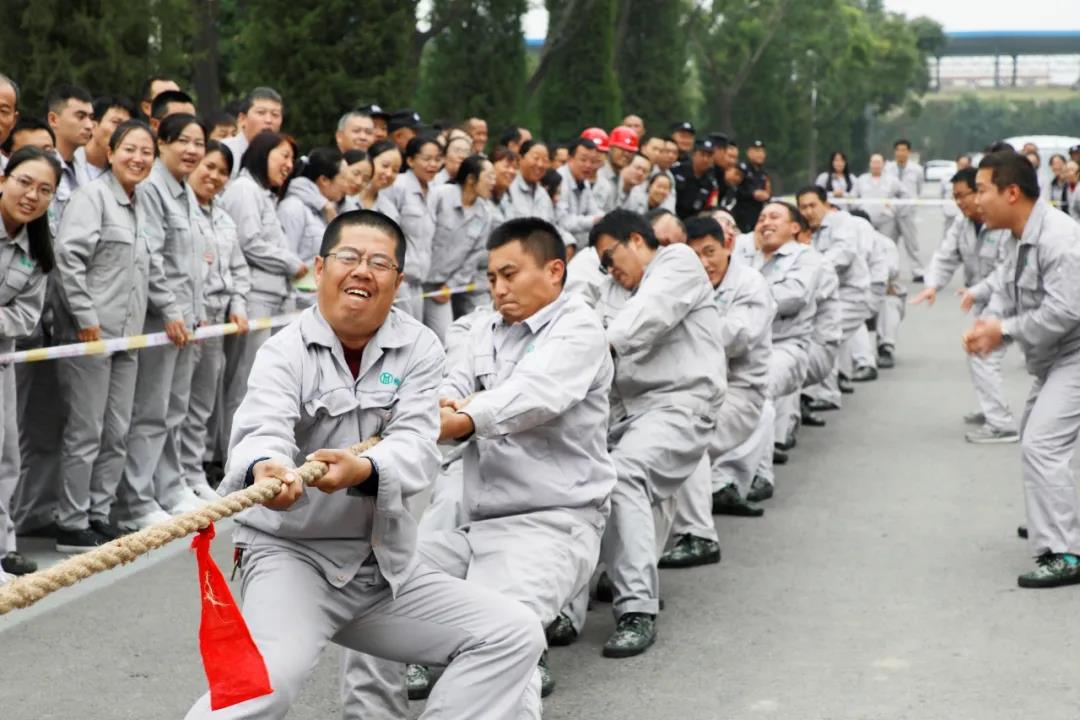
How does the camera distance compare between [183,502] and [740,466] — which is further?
[740,466]

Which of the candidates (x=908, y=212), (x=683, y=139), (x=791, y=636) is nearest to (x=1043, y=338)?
(x=791, y=636)

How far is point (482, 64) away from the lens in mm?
23688

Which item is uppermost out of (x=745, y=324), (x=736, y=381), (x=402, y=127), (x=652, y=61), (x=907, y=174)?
(x=652, y=61)

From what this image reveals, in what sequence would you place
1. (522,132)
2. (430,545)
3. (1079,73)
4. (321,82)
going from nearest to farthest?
(430,545)
(522,132)
(321,82)
(1079,73)

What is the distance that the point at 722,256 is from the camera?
8711 millimetres

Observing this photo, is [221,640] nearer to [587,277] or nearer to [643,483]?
[643,483]

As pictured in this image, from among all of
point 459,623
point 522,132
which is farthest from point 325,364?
point 522,132

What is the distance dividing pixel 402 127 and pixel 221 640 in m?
9.76

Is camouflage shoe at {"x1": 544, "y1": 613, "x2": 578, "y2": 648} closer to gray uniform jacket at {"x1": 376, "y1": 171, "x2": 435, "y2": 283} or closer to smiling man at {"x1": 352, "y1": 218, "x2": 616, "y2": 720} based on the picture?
smiling man at {"x1": 352, "y1": 218, "x2": 616, "y2": 720}

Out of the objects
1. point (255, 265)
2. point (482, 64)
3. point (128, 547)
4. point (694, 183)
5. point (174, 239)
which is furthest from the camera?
point (482, 64)

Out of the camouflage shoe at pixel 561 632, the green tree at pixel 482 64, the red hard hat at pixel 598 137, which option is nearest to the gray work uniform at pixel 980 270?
the red hard hat at pixel 598 137

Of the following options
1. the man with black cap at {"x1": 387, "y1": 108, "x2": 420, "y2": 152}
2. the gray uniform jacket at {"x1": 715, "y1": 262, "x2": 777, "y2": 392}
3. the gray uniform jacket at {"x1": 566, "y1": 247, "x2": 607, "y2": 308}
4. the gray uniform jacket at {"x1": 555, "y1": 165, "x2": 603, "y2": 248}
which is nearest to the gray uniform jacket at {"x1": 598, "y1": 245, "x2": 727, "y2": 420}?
the gray uniform jacket at {"x1": 566, "y1": 247, "x2": 607, "y2": 308}

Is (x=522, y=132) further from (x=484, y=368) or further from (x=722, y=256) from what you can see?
(x=484, y=368)

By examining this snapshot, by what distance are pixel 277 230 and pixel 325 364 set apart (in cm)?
522
